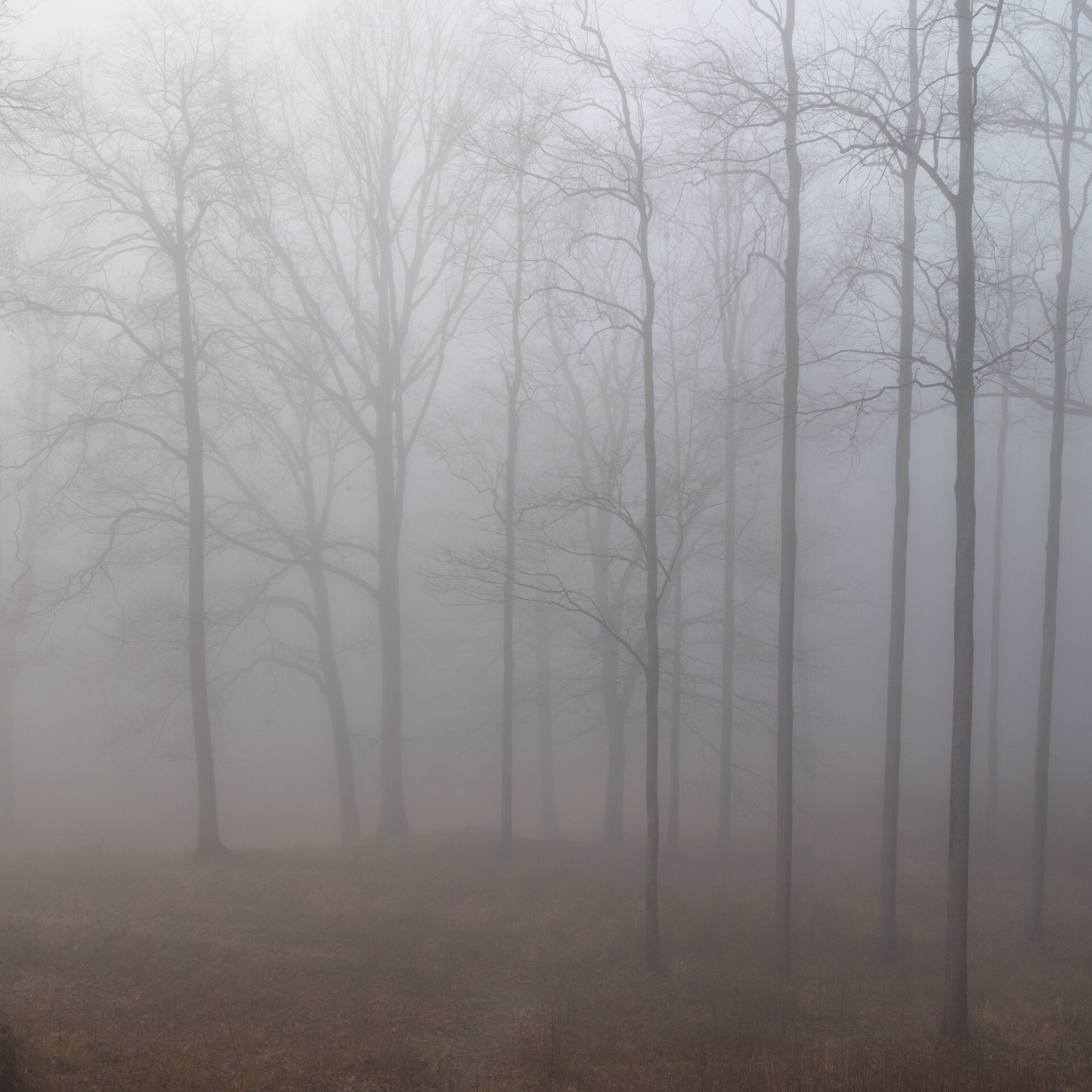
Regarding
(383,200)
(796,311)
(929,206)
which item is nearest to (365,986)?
A: (796,311)

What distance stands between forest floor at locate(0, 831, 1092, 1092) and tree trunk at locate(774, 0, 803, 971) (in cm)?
95

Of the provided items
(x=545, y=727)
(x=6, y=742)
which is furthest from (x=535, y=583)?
→ (x=6, y=742)

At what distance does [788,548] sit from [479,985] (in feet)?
20.3

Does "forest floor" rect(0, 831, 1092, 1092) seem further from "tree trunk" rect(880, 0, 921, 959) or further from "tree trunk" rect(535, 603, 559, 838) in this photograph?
"tree trunk" rect(535, 603, 559, 838)

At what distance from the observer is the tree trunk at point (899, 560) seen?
10.5 m

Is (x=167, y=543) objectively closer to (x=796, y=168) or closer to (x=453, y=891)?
(x=453, y=891)

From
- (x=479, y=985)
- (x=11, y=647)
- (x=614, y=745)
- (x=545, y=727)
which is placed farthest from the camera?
(x=545, y=727)

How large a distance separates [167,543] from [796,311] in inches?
469

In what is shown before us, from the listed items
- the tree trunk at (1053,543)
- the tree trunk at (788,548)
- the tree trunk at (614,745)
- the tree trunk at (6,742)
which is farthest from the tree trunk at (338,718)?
the tree trunk at (1053,543)

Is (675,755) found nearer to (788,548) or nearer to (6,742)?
(788,548)

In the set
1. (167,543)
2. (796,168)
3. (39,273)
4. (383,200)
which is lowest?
(167,543)

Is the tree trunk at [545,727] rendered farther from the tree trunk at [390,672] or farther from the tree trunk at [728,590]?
the tree trunk at [390,672]

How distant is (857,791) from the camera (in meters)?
24.6

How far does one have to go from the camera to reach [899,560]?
11008 mm
